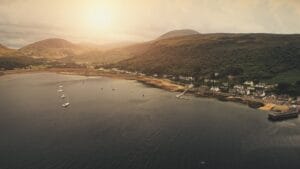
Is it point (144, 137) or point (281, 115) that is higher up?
point (281, 115)

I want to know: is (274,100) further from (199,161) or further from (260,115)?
(199,161)

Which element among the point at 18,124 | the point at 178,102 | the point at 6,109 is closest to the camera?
Result: the point at 18,124

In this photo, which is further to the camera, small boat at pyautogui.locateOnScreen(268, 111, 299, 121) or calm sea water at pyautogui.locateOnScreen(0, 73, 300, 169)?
small boat at pyautogui.locateOnScreen(268, 111, 299, 121)

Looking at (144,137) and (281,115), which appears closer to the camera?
(144,137)

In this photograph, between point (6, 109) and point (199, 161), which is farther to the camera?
point (6, 109)

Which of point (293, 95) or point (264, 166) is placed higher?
point (293, 95)

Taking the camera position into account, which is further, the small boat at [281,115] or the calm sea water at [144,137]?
the small boat at [281,115]

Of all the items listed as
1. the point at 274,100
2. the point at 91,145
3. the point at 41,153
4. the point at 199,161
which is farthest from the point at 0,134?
the point at 274,100

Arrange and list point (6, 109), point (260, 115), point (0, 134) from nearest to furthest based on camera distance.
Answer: point (0, 134) → point (260, 115) → point (6, 109)
